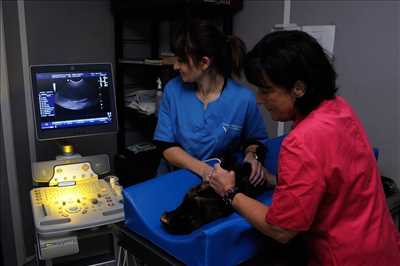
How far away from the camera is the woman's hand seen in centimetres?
101

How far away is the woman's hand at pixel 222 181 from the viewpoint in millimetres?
1013

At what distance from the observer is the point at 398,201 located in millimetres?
1696

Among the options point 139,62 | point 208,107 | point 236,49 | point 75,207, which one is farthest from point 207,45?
point 139,62

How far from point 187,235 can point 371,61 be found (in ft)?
4.45

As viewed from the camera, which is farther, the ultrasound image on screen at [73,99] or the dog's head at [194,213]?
the ultrasound image on screen at [73,99]

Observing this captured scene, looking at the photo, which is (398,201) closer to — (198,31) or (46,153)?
Result: (198,31)

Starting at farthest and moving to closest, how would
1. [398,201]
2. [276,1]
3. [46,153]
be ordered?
1. [46,153]
2. [276,1]
3. [398,201]

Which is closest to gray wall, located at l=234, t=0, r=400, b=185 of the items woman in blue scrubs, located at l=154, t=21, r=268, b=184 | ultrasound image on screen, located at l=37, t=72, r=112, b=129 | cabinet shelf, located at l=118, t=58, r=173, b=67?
woman in blue scrubs, located at l=154, t=21, r=268, b=184

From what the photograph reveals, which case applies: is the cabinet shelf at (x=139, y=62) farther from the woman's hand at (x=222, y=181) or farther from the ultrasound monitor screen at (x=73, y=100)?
the woman's hand at (x=222, y=181)

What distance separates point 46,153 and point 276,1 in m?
1.63

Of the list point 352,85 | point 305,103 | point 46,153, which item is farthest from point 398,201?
point 46,153

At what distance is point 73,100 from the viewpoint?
1838 mm

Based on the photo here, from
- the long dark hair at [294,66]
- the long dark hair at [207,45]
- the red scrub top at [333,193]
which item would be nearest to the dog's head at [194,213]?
the red scrub top at [333,193]

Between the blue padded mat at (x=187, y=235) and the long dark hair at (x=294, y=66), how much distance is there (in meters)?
0.33
